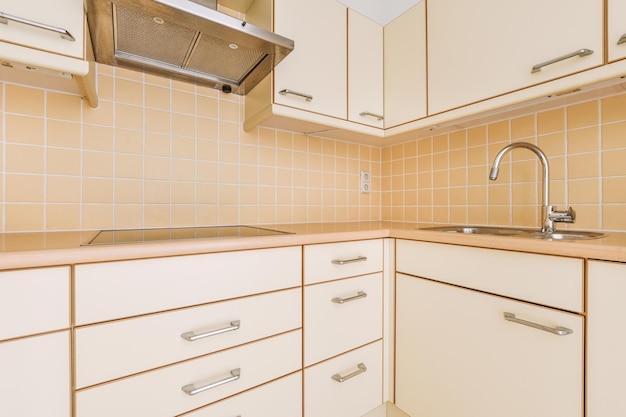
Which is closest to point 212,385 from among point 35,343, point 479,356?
point 35,343

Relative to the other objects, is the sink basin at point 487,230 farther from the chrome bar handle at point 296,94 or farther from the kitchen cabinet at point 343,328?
the chrome bar handle at point 296,94

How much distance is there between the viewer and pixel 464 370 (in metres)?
0.99

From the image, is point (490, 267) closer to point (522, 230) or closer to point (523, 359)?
point (523, 359)

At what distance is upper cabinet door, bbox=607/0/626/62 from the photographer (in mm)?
829

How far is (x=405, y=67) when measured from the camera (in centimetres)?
145

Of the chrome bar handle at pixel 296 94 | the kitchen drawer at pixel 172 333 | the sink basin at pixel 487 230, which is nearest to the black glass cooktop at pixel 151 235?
the kitchen drawer at pixel 172 333

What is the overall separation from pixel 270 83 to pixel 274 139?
36 centimetres

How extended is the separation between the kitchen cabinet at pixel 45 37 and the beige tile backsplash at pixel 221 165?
0.29m

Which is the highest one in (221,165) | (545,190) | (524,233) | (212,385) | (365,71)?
(365,71)

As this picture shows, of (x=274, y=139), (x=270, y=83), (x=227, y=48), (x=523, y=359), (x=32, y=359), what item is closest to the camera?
(x=32, y=359)

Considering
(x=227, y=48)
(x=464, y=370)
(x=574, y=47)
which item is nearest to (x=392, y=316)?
(x=464, y=370)

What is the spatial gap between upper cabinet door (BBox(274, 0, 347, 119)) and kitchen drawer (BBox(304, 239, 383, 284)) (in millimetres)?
611

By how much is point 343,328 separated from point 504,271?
0.59 m

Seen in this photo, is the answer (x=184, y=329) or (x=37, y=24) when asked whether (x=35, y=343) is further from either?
(x=37, y=24)
